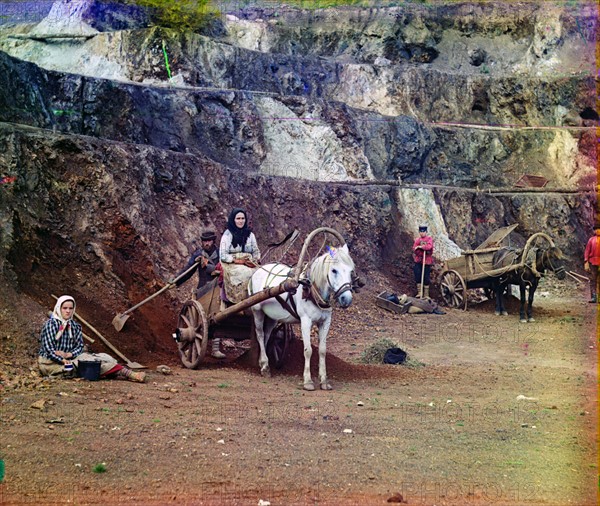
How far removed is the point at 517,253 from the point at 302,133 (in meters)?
11.4

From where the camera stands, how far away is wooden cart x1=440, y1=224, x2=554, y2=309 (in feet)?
66.1

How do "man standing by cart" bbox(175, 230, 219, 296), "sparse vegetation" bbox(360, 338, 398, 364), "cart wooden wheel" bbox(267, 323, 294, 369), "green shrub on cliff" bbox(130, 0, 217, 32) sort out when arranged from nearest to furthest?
"cart wooden wheel" bbox(267, 323, 294, 369), "man standing by cart" bbox(175, 230, 219, 296), "sparse vegetation" bbox(360, 338, 398, 364), "green shrub on cliff" bbox(130, 0, 217, 32)

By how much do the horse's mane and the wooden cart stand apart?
9.91 m

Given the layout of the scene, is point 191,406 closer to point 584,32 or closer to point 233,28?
point 233,28

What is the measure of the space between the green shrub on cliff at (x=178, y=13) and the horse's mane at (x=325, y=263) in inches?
1118

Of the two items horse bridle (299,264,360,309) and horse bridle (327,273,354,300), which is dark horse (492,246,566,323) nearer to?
horse bridle (299,264,360,309)

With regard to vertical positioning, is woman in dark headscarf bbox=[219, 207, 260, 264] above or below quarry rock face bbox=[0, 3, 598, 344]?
below

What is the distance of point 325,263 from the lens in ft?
33.8

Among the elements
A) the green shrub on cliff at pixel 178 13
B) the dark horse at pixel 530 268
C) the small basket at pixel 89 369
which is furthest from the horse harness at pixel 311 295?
the green shrub on cliff at pixel 178 13

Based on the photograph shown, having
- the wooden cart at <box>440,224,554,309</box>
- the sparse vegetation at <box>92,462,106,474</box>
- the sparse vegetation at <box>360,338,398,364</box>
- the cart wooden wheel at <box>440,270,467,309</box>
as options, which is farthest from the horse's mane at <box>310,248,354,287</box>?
the cart wooden wheel at <box>440,270,467,309</box>

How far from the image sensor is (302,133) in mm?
28797

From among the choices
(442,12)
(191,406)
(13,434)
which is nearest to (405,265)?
(191,406)

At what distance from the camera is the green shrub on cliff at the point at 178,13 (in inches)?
1442

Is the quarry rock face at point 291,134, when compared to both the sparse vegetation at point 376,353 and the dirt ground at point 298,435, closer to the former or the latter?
the dirt ground at point 298,435
